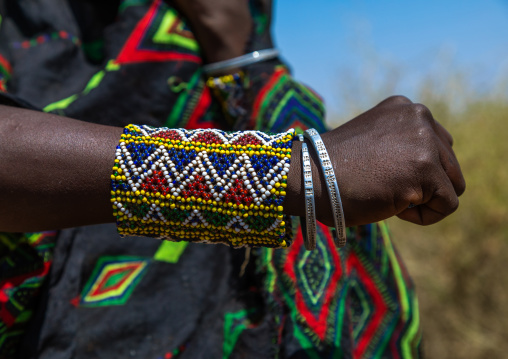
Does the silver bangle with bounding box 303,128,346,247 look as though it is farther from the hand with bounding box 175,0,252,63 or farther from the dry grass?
the dry grass

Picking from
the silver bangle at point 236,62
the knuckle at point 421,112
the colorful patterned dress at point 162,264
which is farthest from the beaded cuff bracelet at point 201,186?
the silver bangle at point 236,62

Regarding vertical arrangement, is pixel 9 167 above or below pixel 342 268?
above

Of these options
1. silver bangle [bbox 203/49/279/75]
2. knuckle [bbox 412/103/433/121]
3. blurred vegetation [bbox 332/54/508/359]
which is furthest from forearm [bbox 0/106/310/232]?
blurred vegetation [bbox 332/54/508/359]

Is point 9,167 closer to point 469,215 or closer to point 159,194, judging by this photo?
point 159,194

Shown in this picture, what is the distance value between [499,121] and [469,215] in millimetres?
1193

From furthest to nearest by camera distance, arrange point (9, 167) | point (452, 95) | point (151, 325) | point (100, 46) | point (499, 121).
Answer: point (452, 95), point (499, 121), point (100, 46), point (151, 325), point (9, 167)

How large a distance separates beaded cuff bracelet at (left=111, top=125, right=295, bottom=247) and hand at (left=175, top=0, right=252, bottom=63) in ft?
2.11

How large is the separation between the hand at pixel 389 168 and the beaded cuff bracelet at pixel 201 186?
7cm

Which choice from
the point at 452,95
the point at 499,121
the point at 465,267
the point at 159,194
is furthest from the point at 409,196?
the point at 452,95

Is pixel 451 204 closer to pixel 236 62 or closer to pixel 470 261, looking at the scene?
pixel 236 62

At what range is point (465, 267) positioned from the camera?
4180 mm

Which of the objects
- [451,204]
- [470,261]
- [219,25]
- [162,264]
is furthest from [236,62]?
[470,261]

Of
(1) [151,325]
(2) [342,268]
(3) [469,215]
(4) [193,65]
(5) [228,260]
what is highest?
(4) [193,65]

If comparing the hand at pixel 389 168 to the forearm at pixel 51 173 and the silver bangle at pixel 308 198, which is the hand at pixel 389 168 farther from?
the forearm at pixel 51 173
